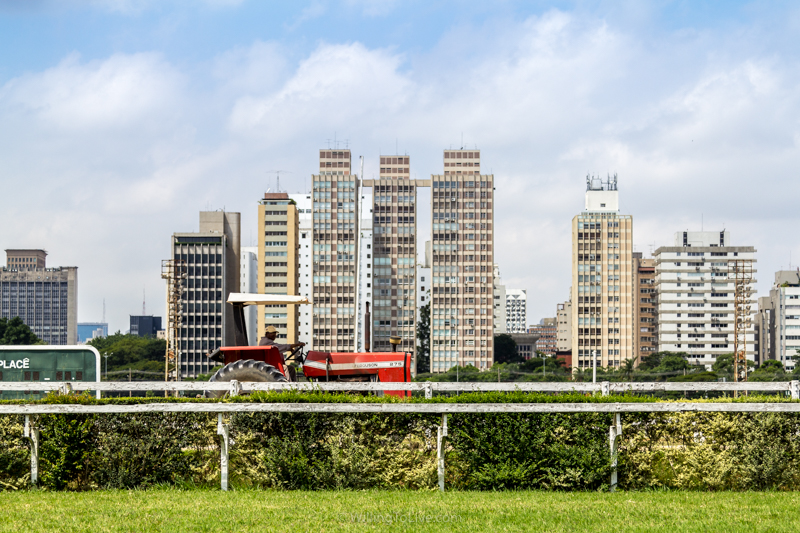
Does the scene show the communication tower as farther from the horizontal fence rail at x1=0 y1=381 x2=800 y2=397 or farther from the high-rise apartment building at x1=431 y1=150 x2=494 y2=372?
the high-rise apartment building at x1=431 y1=150 x2=494 y2=372

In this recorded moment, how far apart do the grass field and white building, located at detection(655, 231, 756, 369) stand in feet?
587

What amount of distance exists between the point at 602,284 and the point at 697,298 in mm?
29166

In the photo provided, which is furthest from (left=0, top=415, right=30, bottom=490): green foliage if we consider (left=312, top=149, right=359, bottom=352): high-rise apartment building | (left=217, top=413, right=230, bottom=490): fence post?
(left=312, top=149, right=359, bottom=352): high-rise apartment building

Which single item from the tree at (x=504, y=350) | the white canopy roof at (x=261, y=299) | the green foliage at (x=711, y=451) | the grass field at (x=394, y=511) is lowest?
the tree at (x=504, y=350)

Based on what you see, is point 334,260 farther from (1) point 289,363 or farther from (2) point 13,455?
(2) point 13,455

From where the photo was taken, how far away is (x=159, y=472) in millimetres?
10148

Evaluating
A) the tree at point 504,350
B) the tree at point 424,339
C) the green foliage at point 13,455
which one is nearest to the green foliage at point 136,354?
the tree at point 424,339

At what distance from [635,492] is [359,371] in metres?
9.79

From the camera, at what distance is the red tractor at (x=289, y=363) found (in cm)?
1641

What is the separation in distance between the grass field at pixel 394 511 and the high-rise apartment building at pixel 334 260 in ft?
479

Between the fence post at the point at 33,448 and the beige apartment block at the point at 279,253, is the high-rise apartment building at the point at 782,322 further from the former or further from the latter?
the fence post at the point at 33,448

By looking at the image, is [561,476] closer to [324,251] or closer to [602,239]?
[324,251]

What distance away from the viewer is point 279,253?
159 metres

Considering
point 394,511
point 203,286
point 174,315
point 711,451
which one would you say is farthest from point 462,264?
point 394,511
